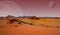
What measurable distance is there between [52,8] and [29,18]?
0.20 meters

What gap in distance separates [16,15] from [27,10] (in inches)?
3.7

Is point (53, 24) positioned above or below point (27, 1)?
below

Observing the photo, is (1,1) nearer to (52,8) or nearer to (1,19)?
(1,19)

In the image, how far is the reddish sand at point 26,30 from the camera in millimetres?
782

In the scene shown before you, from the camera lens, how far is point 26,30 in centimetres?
79

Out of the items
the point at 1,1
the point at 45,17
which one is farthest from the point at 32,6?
the point at 1,1

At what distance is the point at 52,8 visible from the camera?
0.87m

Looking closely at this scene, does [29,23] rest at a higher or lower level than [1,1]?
lower

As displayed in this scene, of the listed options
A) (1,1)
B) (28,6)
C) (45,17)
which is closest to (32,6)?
(28,6)

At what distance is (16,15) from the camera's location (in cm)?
86

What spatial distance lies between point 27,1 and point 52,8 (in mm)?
205

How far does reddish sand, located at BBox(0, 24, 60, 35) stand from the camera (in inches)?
30.8

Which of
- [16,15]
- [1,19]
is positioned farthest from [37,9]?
[1,19]

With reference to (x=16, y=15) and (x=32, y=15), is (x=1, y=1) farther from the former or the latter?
(x=32, y=15)
